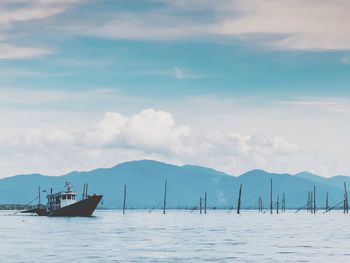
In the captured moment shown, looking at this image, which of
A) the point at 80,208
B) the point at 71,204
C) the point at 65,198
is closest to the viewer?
the point at 71,204

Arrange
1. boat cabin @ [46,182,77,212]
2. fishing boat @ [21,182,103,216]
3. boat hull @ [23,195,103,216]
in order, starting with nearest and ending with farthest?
1. boat hull @ [23,195,103,216]
2. fishing boat @ [21,182,103,216]
3. boat cabin @ [46,182,77,212]

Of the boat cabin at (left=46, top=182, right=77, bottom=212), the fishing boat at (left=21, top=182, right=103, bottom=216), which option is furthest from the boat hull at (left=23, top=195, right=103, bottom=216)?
the boat cabin at (left=46, top=182, right=77, bottom=212)

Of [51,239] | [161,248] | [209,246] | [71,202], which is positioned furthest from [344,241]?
[71,202]

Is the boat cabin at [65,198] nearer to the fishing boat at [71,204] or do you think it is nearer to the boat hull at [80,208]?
the fishing boat at [71,204]

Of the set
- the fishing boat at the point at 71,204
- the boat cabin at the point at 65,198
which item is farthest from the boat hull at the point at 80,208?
the boat cabin at the point at 65,198

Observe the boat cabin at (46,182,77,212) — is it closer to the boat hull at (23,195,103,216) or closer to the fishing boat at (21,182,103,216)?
the fishing boat at (21,182,103,216)

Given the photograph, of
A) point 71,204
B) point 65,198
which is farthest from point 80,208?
point 65,198

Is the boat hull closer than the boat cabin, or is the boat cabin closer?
the boat hull

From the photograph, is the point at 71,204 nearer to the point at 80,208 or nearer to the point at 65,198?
the point at 80,208

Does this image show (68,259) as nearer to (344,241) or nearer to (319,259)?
(319,259)

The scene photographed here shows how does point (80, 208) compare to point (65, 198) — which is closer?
point (80, 208)

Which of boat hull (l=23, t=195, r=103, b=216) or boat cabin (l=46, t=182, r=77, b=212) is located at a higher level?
boat cabin (l=46, t=182, r=77, b=212)

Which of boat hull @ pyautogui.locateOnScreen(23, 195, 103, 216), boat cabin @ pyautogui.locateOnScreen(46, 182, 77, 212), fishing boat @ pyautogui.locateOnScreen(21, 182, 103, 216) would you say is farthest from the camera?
boat cabin @ pyautogui.locateOnScreen(46, 182, 77, 212)

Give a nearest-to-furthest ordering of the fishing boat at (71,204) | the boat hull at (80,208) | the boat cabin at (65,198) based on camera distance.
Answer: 1. the boat hull at (80,208)
2. the fishing boat at (71,204)
3. the boat cabin at (65,198)
